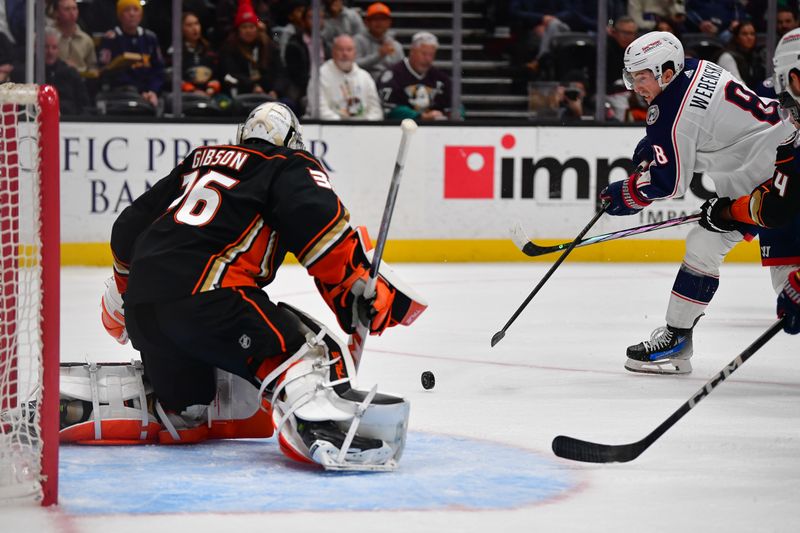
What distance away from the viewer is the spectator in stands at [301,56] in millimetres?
7473

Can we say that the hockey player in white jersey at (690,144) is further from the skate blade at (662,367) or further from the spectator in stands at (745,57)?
the spectator in stands at (745,57)

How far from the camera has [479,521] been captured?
7.36ft

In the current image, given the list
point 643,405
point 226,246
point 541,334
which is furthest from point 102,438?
point 541,334

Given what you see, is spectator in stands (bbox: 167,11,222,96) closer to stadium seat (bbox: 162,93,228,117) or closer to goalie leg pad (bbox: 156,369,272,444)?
stadium seat (bbox: 162,93,228,117)

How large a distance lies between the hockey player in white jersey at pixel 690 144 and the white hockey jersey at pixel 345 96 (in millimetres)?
3500

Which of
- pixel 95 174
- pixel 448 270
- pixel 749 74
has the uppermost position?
pixel 749 74

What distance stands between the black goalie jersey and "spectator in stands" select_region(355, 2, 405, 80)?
5.00 metres

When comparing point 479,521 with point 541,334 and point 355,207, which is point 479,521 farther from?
point 355,207

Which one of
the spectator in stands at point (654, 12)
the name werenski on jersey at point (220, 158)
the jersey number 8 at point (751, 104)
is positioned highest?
the spectator in stands at point (654, 12)

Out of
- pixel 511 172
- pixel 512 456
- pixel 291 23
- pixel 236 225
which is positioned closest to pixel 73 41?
pixel 291 23

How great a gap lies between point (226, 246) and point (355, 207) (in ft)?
Answer: 15.6

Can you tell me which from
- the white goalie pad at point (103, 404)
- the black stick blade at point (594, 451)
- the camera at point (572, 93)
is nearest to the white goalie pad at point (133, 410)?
the white goalie pad at point (103, 404)

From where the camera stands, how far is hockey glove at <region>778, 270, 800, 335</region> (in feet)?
9.28

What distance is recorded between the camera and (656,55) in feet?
13.0
